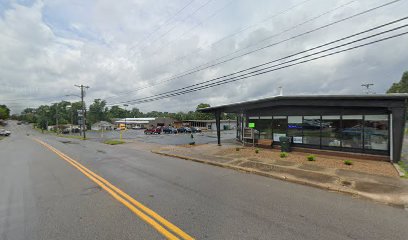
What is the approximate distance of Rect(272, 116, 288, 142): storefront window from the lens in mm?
16055

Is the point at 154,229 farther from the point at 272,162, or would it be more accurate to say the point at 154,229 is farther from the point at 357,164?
the point at 357,164

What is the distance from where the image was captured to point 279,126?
16438mm

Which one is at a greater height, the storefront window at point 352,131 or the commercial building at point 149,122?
the storefront window at point 352,131

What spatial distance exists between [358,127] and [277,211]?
10.4 m

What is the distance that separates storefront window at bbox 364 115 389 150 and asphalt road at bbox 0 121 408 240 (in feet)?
25.6

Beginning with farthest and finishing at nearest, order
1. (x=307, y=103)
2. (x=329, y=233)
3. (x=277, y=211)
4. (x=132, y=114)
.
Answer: (x=132, y=114) < (x=307, y=103) < (x=277, y=211) < (x=329, y=233)

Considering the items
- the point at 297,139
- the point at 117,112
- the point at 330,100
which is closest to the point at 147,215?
the point at 330,100

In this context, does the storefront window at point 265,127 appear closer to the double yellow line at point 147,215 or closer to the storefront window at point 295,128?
the storefront window at point 295,128

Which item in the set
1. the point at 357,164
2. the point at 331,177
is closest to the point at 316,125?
the point at 357,164

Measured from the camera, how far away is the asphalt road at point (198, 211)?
13.4 feet

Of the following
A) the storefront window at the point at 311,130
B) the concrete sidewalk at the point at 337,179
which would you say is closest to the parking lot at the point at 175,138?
the storefront window at the point at 311,130

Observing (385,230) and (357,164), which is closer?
(385,230)

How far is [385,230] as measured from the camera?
166 inches

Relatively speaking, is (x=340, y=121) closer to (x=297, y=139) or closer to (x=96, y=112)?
(x=297, y=139)
